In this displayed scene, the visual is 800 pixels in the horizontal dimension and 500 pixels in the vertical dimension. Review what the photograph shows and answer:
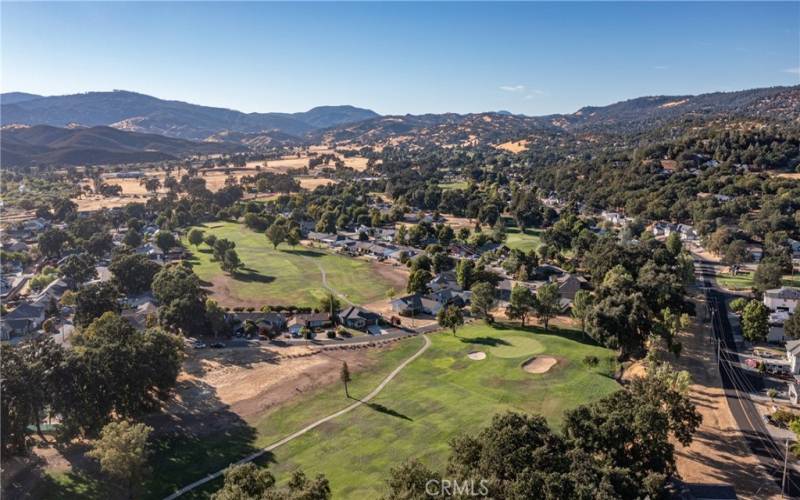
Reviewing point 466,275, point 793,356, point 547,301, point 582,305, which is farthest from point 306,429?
point 793,356

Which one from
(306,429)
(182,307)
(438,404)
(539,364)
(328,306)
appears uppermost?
(182,307)

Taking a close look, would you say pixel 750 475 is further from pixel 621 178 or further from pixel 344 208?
pixel 621 178

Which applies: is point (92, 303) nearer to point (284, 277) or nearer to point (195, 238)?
point (284, 277)

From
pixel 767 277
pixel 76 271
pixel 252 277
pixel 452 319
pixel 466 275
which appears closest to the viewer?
pixel 452 319

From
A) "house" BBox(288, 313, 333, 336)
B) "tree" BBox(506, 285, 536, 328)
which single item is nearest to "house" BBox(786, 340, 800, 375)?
"tree" BBox(506, 285, 536, 328)

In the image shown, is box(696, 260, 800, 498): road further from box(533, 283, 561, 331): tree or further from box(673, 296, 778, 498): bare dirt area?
box(533, 283, 561, 331): tree

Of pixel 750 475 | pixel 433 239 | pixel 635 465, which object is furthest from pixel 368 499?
pixel 433 239

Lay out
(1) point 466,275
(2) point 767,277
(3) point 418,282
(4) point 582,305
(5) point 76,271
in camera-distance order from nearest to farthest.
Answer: (4) point 582,305, (2) point 767,277, (3) point 418,282, (1) point 466,275, (5) point 76,271

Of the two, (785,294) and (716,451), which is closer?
(716,451)
